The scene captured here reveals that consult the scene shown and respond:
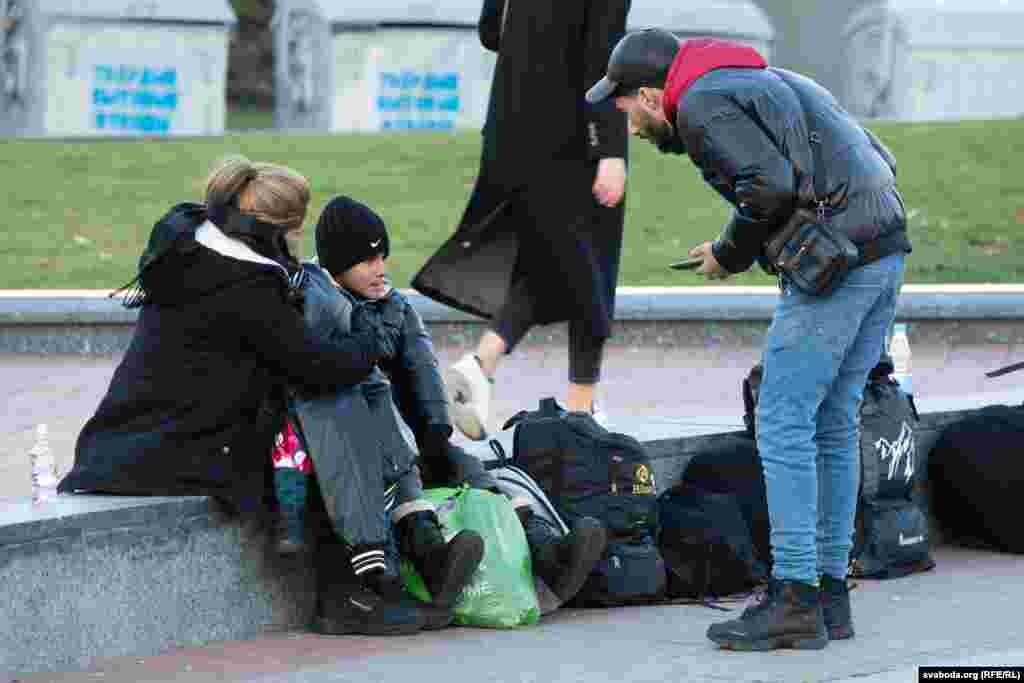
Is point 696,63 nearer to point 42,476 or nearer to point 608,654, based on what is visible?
point 608,654

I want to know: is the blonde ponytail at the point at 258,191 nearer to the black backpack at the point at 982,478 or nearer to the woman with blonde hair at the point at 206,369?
the woman with blonde hair at the point at 206,369

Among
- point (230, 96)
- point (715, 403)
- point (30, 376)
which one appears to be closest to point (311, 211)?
point (30, 376)

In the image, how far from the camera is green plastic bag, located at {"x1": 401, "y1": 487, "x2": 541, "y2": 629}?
19.8 feet

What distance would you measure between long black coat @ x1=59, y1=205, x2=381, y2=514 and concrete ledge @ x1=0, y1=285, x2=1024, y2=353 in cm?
461

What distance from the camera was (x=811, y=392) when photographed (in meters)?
5.69

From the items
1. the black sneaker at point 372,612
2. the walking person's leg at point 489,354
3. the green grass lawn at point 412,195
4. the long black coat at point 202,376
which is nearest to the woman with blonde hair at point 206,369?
the long black coat at point 202,376

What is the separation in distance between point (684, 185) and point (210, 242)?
28.9ft

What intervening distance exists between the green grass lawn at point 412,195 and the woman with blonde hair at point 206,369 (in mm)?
5710

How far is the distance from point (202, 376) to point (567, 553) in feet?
3.70

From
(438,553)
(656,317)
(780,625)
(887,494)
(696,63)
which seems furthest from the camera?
(656,317)

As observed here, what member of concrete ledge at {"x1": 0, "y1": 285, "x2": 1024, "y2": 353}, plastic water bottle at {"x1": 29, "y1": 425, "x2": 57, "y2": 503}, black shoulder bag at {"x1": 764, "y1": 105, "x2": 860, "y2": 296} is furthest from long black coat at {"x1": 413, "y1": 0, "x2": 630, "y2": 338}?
concrete ledge at {"x1": 0, "y1": 285, "x2": 1024, "y2": 353}

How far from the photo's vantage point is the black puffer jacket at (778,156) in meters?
5.50

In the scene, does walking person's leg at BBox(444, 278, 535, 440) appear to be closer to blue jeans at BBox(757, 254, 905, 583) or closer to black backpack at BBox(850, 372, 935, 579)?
black backpack at BBox(850, 372, 935, 579)

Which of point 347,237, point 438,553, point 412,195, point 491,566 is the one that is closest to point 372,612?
point 438,553
